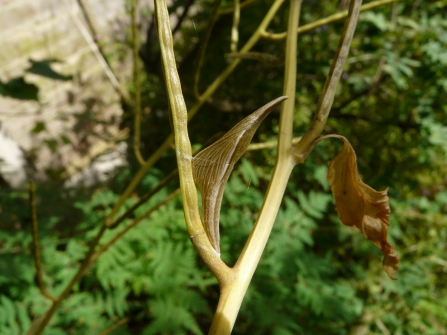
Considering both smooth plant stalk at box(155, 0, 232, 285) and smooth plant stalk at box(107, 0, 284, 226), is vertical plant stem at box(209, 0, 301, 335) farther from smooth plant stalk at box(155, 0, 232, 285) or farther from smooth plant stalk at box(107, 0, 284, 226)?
smooth plant stalk at box(107, 0, 284, 226)

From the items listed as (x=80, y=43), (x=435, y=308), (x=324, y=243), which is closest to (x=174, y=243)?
(x=324, y=243)

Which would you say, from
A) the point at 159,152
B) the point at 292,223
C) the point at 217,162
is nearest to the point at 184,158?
the point at 217,162

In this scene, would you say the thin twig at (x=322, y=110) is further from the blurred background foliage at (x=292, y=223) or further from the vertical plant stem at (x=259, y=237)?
the blurred background foliage at (x=292, y=223)

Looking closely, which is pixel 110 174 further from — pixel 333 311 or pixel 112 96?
pixel 333 311

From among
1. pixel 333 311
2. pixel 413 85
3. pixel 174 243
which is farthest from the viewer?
pixel 413 85

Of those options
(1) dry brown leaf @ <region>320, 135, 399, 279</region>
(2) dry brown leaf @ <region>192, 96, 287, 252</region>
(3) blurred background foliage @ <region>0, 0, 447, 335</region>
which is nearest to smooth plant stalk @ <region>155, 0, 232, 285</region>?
(2) dry brown leaf @ <region>192, 96, 287, 252</region>

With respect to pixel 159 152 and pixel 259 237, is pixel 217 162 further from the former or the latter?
pixel 159 152
